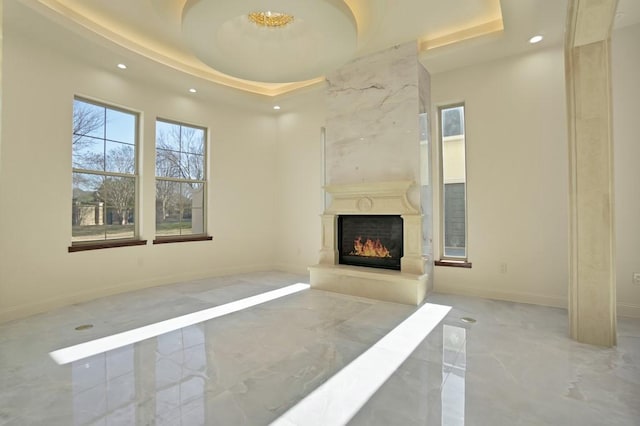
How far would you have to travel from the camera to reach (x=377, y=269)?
15.2 ft

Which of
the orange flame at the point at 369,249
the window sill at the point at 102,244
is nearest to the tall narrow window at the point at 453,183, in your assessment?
the orange flame at the point at 369,249

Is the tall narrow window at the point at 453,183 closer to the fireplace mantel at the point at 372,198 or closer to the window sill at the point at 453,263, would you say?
the window sill at the point at 453,263

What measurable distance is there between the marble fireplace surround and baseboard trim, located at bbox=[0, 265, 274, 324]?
1969 millimetres

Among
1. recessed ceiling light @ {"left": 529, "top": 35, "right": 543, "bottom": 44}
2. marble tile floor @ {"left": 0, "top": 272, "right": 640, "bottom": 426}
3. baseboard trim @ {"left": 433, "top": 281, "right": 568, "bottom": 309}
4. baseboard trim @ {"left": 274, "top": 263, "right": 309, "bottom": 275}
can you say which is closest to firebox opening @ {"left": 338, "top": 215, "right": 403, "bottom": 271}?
baseboard trim @ {"left": 433, "top": 281, "right": 568, "bottom": 309}

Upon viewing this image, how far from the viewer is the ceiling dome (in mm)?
2723

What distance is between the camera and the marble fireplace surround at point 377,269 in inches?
167

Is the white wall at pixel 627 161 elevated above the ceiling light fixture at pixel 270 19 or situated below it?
below

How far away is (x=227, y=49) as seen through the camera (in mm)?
3361

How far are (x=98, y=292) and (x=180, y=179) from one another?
212 centimetres

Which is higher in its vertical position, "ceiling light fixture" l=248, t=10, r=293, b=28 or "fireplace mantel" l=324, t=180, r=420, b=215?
"ceiling light fixture" l=248, t=10, r=293, b=28

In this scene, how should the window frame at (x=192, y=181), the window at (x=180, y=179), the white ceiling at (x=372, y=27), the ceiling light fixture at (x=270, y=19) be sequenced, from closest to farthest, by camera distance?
the ceiling light fixture at (x=270, y=19) → the white ceiling at (x=372, y=27) → the window frame at (x=192, y=181) → the window at (x=180, y=179)

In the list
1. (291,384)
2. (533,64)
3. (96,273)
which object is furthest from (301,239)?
(533,64)

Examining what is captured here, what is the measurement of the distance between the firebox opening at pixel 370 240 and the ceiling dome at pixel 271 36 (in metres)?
2.21

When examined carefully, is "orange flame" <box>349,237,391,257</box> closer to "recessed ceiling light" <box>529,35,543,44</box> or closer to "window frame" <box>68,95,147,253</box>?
"recessed ceiling light" <box>529,35,543,44</box>
